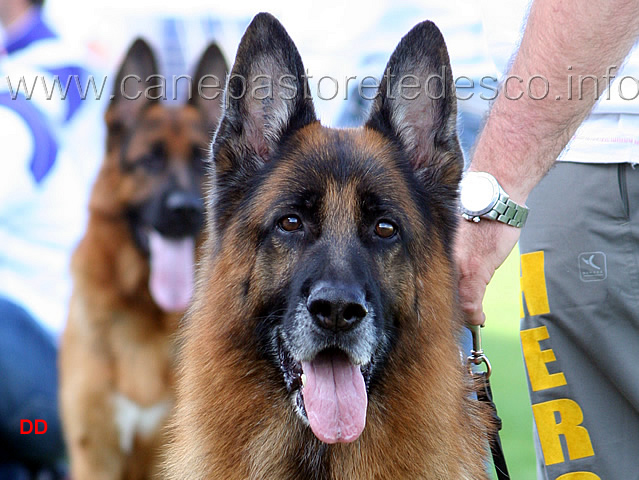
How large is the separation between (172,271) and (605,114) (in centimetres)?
257

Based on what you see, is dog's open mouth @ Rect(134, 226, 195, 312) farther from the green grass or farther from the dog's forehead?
the green grass

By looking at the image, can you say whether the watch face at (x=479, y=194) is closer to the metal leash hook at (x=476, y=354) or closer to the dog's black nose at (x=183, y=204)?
the metal leash hook at (x=476, y=354)

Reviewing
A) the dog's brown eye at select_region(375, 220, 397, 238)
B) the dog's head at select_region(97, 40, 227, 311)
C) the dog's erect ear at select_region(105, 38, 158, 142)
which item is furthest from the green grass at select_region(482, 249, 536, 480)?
the dog's erect ear at select_region(105, 38, 158, 142)

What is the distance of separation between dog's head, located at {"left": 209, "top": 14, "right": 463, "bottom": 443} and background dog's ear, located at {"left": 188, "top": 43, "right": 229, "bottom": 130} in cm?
160

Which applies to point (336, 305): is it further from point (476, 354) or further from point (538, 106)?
point (538, 106)

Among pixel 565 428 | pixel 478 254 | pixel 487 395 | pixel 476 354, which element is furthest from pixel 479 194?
pixel 565 428

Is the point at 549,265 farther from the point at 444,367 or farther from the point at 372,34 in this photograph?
the point at 372,34

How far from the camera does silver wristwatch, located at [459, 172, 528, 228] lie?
2.61m

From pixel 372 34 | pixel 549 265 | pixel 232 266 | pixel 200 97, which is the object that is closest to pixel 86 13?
pixel 200 97

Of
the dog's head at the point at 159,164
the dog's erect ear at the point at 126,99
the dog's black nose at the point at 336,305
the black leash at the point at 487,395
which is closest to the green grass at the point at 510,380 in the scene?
the black leash at the point at 487,395

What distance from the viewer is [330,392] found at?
242cm

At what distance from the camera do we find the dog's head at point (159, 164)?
4.17 metres

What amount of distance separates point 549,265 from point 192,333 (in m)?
1.48

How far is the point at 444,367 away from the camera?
8.89 ft
